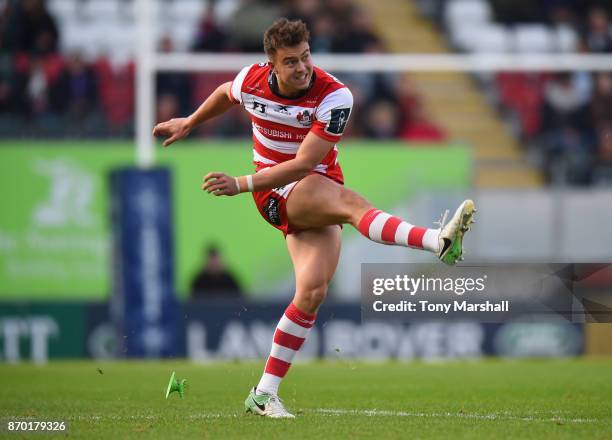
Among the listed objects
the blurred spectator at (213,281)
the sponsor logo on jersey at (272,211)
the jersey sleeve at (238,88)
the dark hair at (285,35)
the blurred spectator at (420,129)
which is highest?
the dark hair at (285,35)

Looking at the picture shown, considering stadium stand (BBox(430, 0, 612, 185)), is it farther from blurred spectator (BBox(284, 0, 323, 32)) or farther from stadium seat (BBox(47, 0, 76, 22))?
stadium seat (BBox(47, 0, 76, 22))

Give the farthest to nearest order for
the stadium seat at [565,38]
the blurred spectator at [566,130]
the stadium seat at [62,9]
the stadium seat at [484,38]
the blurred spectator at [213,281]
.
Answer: the stadium seat at [484,38]
the stadium seat at [62,9]
the stadium seat at [565,38]
the blurred spectator at [566,130]
the blurred spectator at [213,281]

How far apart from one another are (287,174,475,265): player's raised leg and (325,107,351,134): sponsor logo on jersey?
14.0 inches

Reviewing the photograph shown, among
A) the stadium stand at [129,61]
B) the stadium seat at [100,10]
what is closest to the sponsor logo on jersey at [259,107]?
the stadium stand at [129,61]

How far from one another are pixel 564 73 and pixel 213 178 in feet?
39.2

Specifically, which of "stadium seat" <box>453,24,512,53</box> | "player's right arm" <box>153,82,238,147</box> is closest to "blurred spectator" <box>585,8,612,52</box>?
"stadium seat" <box>453,24,512,53</box>

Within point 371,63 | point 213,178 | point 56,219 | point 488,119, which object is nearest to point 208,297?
point 56,219

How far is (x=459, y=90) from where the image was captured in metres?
19.3

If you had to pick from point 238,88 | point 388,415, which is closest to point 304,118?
point 238,88

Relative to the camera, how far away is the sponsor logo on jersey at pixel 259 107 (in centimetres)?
796

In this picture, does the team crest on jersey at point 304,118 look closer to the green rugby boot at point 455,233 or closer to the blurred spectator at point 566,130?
A: the green rugby boot at point 455,233

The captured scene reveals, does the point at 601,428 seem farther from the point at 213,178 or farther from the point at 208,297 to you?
the point at 208,297

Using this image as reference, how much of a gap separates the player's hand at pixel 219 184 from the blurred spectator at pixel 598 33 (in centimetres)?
1114

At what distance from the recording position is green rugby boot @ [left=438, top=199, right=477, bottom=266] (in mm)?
7363
